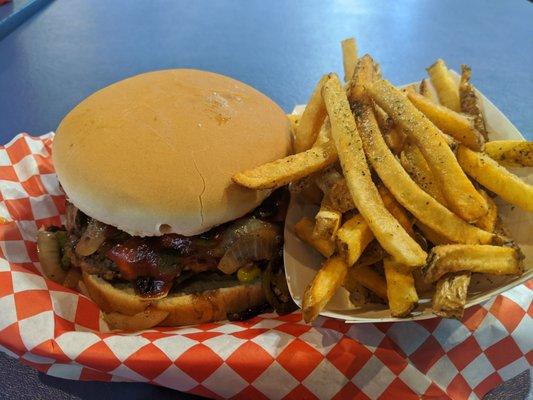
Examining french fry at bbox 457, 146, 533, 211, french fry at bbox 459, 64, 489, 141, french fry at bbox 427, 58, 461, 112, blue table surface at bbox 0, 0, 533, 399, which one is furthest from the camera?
blue table surface at bbox 0, 0, 533, 399

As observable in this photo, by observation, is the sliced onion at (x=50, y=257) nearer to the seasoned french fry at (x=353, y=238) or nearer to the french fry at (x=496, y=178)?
the seasoned french fry at (x=353, y=238)

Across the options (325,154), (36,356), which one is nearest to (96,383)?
(36,356)

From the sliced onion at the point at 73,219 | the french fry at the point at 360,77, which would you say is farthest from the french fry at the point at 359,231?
the sliced onion at the point at 73,219

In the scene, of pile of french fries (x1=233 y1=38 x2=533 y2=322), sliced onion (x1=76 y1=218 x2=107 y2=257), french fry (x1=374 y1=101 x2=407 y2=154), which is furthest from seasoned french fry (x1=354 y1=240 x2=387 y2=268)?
sliced onion (x1=76 y1=218 x2=107 y2=257)

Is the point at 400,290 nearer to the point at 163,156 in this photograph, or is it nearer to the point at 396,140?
the point at 396,140

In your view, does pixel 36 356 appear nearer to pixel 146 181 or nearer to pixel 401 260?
pixel 146 181

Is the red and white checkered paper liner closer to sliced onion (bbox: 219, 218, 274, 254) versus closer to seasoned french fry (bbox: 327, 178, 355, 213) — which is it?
sliced onion (bbox: 219, 218, 274, 254)

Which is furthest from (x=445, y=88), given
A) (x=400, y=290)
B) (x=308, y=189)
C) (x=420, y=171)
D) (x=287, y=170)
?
(x=400, y=290)
